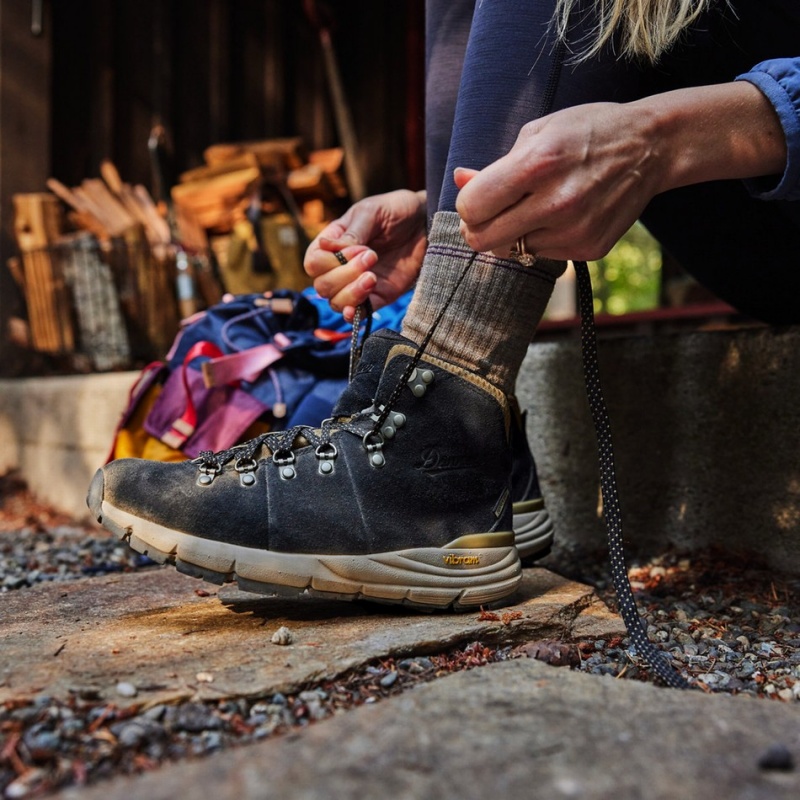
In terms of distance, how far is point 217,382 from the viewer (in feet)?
6.06

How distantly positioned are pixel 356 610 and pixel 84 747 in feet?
1.73

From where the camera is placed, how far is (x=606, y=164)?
2.82 feet

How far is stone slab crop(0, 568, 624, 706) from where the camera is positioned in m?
0.88

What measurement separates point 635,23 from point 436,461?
64cm

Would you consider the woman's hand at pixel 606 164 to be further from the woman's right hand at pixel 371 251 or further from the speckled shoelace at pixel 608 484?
the woman's right hand at pixel 371 251

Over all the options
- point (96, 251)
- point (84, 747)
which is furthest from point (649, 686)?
point (96, 251)

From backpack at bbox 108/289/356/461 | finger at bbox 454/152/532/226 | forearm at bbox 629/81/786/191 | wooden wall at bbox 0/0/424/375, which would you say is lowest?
backpack at bbox 108/289/356/461

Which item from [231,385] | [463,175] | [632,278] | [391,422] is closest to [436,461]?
[391,422]

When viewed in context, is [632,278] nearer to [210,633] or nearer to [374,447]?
[374,447]

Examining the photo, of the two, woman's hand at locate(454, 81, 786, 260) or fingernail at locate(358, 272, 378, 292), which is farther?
fingernail at locate(358, 272, 378, 292)

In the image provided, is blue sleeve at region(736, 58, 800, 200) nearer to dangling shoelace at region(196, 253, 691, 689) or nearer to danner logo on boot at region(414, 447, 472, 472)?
dangling shoelace at region(196, 253, 691, 689)

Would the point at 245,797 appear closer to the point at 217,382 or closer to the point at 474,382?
the point at 474,382

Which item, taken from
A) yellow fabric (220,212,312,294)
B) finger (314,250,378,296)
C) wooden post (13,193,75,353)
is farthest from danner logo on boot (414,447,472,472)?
wooden post (13,193,75,353)

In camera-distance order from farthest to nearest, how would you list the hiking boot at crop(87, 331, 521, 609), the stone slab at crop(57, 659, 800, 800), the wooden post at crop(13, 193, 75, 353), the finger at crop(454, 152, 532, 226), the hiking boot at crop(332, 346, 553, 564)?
the wooden post at crop(13, 193, 75, 353) → the hiking boot at crop(332, 346, 553, 564) → the hiking boot at crop(87, 331, 521, 609) → the finger at crop(454, 152, 532, 226) → the stone slab at crop(57, 659, 800, 800)
